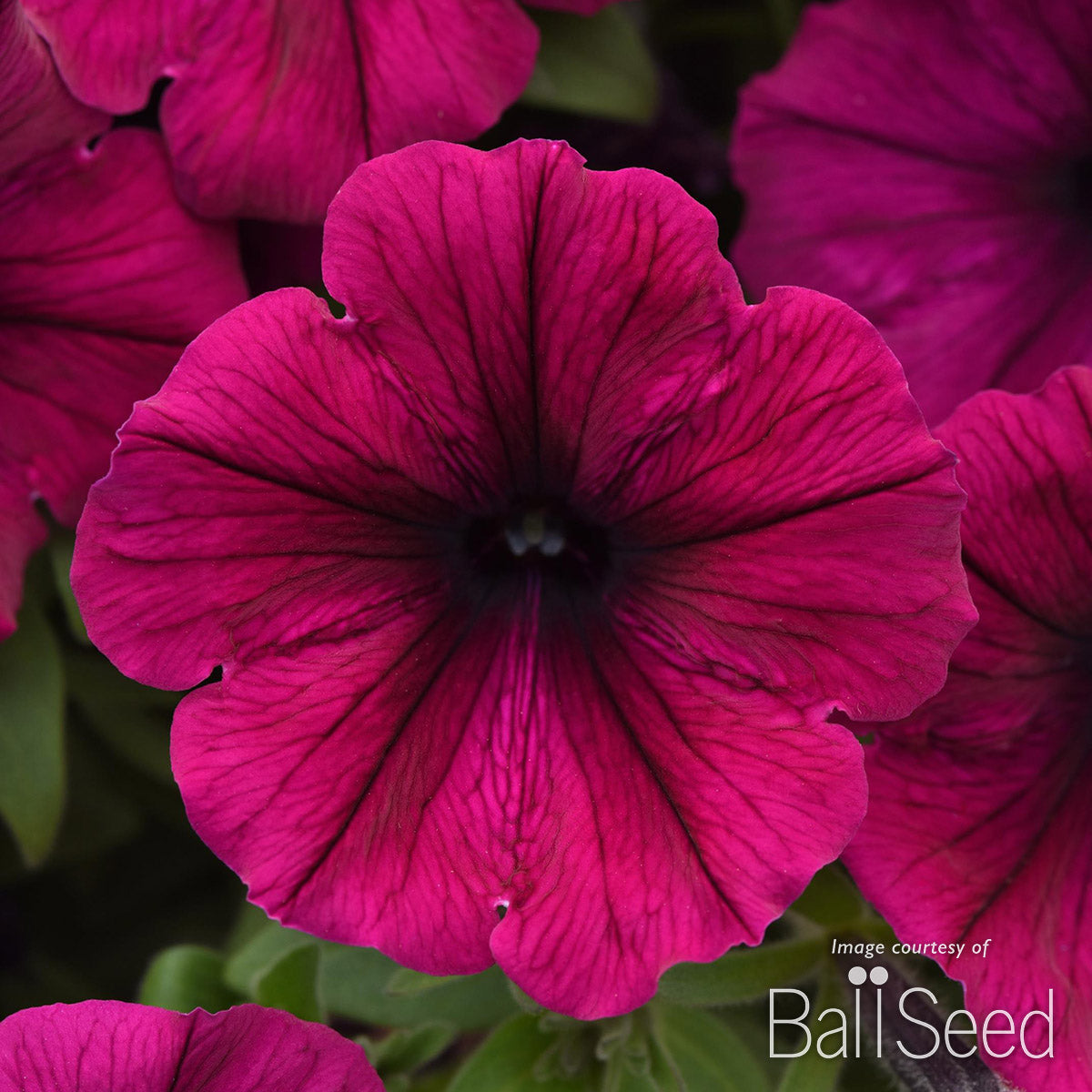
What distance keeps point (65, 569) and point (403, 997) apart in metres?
0.43

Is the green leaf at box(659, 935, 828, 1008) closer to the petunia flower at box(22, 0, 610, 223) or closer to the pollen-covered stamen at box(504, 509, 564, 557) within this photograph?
the pollen-covered stamen at box(504, 509, 564, 557)

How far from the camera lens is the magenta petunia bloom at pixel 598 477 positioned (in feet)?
2.28

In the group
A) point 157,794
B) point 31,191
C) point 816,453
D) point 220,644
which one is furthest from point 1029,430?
point 157,794

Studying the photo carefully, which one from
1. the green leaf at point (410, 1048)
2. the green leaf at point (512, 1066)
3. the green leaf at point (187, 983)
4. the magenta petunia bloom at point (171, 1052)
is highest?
the magenta petunia bloom at point (171, 1052)

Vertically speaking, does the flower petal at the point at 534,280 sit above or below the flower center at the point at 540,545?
above

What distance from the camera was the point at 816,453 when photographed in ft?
2.32

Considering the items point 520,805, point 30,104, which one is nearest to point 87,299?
point 30,104

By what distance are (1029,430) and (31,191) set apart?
70cm

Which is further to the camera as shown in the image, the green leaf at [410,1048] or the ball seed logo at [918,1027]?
the green leaf at [410,1048]

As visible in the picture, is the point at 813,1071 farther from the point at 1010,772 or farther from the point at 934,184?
the point at 934,184

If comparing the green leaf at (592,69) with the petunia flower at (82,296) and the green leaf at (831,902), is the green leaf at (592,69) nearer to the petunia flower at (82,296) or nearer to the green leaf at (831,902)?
the petunia flower at (82,296)

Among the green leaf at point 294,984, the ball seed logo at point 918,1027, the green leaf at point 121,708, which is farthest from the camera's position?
the green leaf at point 121,708

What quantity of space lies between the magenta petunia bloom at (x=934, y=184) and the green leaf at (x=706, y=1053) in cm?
52

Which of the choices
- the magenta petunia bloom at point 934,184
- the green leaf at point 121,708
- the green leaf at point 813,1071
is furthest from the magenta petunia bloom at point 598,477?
the green leaf at point 121,708
